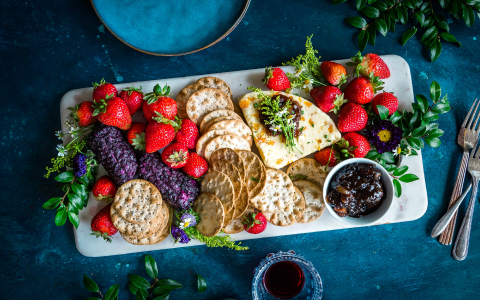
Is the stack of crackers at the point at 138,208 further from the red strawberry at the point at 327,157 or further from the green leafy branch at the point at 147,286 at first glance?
the red strawberry at the point at 327,157

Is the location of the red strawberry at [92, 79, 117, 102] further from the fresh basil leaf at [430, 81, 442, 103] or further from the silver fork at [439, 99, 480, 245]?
the silver fork at [439, 99, 480, 245]

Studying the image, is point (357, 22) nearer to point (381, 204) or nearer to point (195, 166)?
point (381, 204)

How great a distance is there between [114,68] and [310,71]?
123cm

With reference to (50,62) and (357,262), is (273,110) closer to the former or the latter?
(357,262)

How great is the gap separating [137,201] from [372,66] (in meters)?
1.55

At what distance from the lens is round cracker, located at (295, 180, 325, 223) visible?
72.3 inches

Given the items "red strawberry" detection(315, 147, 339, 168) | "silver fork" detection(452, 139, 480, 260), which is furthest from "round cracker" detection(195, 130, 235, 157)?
"silver fork" detection(452, 139, 480, 260)

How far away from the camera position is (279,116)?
172cm

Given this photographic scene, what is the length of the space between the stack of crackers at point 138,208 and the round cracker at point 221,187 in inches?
11.2

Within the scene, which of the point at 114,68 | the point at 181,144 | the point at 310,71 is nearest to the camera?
the point at 181,144

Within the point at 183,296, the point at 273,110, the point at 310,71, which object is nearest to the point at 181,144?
the point at 273,110

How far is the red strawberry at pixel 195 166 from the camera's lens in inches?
67.9

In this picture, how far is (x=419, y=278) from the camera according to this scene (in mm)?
2000

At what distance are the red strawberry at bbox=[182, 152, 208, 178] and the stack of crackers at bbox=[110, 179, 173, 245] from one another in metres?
0.21
